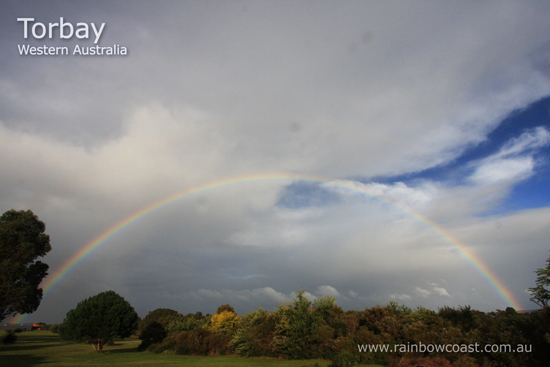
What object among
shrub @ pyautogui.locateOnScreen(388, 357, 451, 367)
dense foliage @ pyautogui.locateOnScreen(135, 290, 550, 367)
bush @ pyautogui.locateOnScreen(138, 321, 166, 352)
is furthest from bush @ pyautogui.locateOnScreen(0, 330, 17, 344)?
shrub @ pyautogui.locateOnScreen(388, 357, 451, 367)

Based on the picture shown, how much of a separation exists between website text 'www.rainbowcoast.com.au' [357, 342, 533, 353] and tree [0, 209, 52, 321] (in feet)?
165

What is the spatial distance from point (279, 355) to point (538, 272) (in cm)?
2544

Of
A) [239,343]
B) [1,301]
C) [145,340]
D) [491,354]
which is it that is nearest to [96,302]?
[145,340]

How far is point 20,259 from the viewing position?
45031 millimetres

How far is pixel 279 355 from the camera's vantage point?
2902 cm

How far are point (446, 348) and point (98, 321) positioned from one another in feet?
144

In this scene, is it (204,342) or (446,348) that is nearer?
(446,348)

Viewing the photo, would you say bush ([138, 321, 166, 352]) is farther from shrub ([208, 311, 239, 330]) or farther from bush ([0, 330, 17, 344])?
bush ([0, 330, 17, 344])

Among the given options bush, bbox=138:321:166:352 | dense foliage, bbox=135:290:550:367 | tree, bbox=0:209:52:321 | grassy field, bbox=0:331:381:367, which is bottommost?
bush, bbox=138:321:166:352

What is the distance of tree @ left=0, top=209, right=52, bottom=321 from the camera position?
44.0m

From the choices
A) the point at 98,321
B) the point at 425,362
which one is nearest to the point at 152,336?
the point at 98,321

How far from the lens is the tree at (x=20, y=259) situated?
44000 millimetres

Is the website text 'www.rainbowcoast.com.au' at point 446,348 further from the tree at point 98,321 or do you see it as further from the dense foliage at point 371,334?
the tree at point 98,321

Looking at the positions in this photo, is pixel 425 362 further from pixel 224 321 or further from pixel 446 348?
pixel 224 321
